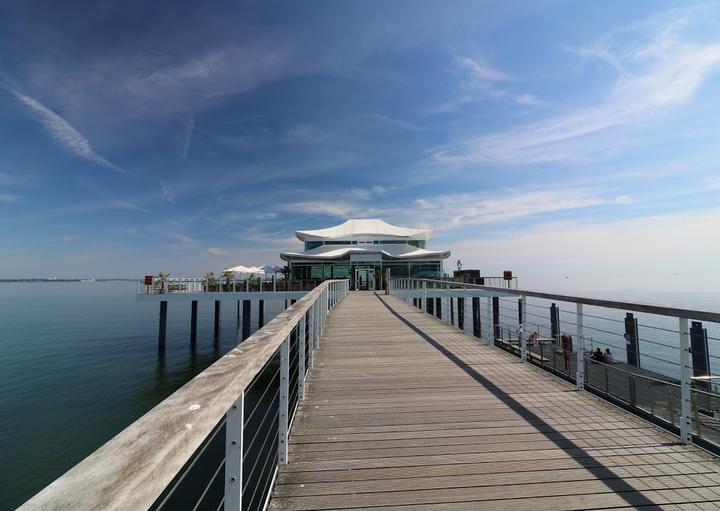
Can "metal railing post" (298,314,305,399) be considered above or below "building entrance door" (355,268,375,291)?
below

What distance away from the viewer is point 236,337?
A: 23766 millimetres

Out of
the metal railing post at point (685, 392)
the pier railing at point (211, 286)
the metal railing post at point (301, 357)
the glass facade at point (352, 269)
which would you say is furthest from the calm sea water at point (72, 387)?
the metal railing post at point (685, 392)

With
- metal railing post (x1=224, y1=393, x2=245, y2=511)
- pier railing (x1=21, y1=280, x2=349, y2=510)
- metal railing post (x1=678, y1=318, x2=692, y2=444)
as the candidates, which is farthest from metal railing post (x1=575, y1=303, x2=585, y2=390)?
metal railing post (x1=224, y1=393, x2=245, y2=511)

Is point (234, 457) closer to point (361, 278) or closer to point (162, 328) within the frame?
point (162, 328)

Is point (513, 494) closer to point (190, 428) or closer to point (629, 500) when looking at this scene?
point (629, 500)

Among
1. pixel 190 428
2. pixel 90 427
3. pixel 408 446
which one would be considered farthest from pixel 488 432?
pixel 90 427

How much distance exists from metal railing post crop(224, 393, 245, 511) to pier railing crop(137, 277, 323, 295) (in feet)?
57.0

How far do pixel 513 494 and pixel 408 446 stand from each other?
0.76 metres

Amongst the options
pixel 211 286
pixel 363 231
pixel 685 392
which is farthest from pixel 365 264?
pixel 685 392

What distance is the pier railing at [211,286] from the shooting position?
18.0 m

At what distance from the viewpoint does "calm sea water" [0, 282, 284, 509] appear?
25.4 ft

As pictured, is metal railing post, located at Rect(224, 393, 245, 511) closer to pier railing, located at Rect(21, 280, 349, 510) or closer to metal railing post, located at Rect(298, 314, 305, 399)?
pier railing, located at Rect(21, 280, 349, 510)

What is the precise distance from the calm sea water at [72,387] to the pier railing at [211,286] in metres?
3.26

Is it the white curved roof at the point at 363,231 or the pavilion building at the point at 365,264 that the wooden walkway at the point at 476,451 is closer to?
the pavilion building at the point at 365,264
